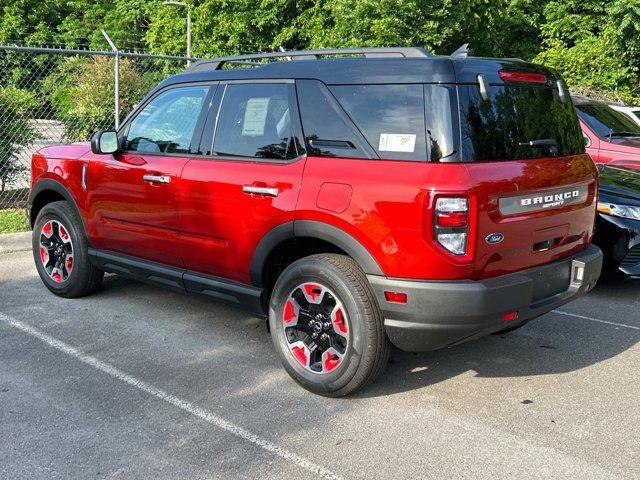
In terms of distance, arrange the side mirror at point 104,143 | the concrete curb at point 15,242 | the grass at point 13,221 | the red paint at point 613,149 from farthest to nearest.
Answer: the red paint at point 613,149
the grass at point 13,221
the concrete curb at point 15,242
the side mirror at point 104,143

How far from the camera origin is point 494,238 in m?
3.45

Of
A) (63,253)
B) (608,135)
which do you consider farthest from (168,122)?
(608,135)

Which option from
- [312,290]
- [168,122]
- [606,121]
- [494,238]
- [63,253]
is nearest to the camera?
[494,238]

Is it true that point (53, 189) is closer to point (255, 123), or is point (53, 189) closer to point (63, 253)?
point (63, 253)

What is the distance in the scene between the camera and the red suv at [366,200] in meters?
3.42

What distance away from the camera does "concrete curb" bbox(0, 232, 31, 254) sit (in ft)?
24.7

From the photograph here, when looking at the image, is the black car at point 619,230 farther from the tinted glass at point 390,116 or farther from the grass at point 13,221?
the grass at point 13,221

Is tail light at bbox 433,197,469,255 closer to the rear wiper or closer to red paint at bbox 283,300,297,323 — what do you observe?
the rear wiper

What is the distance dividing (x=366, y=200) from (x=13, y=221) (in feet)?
20.3

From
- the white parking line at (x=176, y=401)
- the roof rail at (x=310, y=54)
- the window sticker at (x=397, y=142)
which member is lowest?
the white parking line at (x=176, y=401)

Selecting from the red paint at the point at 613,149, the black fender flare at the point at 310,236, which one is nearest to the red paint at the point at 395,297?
the black fender flare at the point at 310,236

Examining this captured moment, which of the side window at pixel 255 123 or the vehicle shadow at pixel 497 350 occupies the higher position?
the side window at pixel 255 123

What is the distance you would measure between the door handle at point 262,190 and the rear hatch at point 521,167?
1.14m

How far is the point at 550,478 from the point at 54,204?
4.42m
